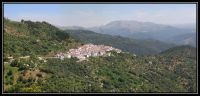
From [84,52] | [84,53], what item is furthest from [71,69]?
[84,52]

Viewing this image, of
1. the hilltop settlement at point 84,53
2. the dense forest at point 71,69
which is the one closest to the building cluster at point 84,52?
the hilltop settlement at point 84,53

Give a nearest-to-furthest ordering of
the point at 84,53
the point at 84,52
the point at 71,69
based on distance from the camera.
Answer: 1. the point at 71,69
2. the point at 84,53
3. the point at 84,52

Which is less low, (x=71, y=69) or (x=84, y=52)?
(x=84, y=52)

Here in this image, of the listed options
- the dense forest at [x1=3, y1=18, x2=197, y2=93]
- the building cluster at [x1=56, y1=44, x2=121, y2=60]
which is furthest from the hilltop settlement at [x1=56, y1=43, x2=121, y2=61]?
the dense forest at [x1=3, y1=18, x2=197, y2=93]

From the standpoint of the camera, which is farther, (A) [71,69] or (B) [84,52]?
(B) [84,52]

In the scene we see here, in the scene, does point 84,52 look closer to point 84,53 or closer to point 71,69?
point 84,53

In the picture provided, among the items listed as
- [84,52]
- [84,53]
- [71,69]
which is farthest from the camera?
[84,52]

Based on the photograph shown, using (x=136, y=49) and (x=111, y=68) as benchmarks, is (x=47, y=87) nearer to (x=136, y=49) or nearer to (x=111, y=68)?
(x=111, y=68)

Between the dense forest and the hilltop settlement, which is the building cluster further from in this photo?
the dense forest

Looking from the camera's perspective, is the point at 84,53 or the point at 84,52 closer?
the point at 84,53
